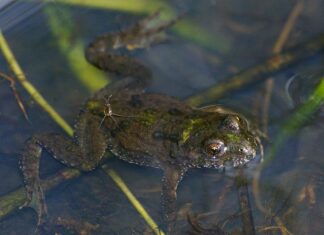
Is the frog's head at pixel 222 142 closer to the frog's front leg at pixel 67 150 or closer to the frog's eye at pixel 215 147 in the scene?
the frog's eye at pixel 215 147

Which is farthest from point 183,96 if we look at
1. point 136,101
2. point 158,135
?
point 158,135

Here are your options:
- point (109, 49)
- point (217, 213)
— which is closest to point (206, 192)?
point (217, 213)

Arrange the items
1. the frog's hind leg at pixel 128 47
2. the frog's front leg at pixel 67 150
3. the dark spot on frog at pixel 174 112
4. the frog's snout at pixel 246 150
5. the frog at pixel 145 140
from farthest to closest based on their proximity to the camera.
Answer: the frog's hind leg at pixel 128 47 → the dark spot on frog at pixel 174 112 → the frog's front leg at pixel 67 150 → the frog at pixel 145 140 → the frog's snout at pixel 246 150

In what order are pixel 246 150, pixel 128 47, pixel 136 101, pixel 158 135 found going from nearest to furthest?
pixel 246 150, pixel 158 135, pixel 136 101, pixel 128 47

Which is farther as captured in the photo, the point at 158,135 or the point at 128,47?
the point at 128,47

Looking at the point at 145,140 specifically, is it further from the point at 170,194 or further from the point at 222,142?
the point at 222,142

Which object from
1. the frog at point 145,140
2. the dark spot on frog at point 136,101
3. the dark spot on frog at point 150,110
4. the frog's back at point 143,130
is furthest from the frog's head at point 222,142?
the dark spot on frog at point 136,101

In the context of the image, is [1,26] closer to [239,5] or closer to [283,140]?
[239,5]

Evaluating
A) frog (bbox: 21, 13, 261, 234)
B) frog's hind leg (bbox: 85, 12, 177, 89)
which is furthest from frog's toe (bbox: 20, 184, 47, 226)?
frog's hind leg (bbox: 85, 12, 177, 89)
